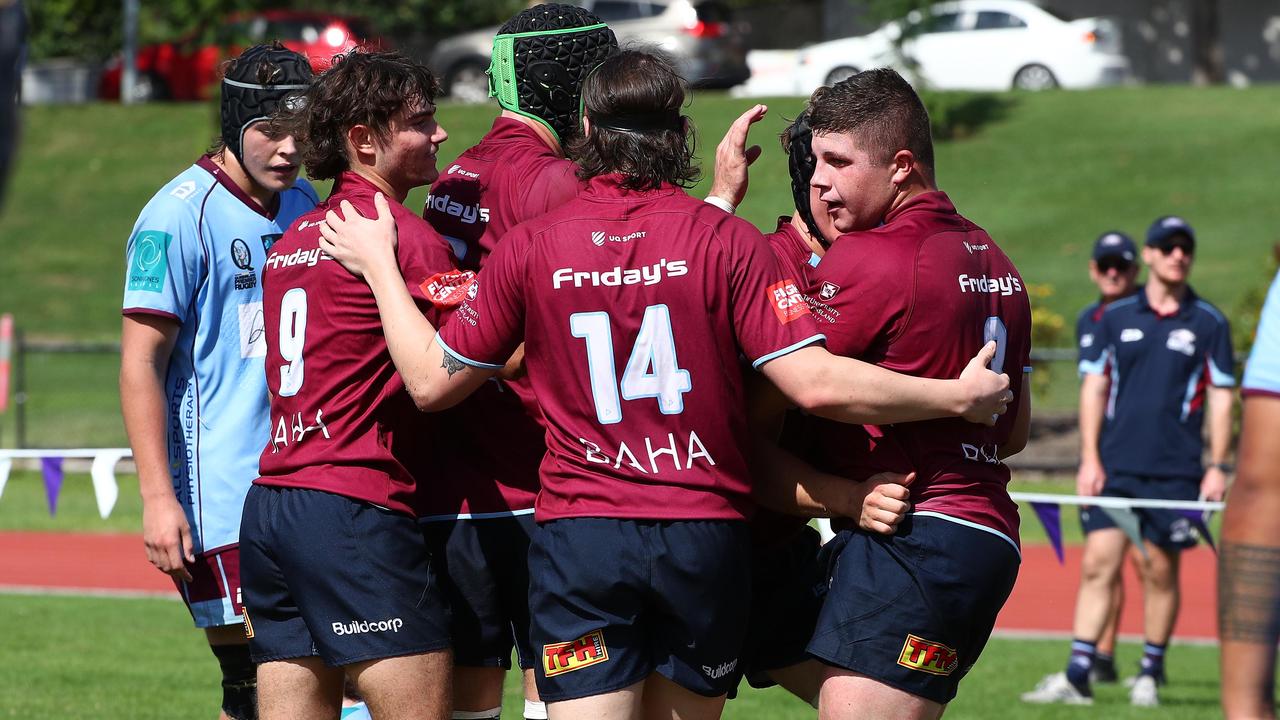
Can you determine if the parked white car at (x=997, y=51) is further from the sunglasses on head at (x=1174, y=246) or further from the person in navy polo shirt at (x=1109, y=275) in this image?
the sunglasses on head at (x=1174, y=246)

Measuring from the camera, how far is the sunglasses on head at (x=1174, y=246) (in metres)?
8.59

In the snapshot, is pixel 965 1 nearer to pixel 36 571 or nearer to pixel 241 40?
pixel 241 40

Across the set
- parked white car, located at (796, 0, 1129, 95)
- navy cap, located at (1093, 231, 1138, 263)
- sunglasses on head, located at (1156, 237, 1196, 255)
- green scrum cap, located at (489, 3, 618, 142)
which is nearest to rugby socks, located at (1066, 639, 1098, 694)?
sunglasses on head, located at (1156, 237, 1196, 255)

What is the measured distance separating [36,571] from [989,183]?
18784 mm

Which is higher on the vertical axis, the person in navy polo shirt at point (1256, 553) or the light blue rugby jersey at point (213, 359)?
the person in navy polo shirt at point (1256, 553)

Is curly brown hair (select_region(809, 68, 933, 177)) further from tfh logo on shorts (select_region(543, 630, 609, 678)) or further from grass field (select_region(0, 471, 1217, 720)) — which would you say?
grass field (select_region(0, 471, 1217, 720))

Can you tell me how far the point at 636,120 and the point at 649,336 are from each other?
549 mm

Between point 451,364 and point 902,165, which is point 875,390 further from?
point 451,364

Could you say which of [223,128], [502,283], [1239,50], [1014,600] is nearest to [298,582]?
[502,283]

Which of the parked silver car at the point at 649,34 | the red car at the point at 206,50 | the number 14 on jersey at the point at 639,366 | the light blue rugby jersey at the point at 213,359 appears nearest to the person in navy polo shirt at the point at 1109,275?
the light blue rugby jersey at the point at 213,359

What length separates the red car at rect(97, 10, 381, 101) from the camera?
26312 millimetres

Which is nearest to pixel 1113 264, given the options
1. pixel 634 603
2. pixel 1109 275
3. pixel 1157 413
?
pixel 1109 275

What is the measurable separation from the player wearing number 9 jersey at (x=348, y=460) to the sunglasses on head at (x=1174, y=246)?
587cm

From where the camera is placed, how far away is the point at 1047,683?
7.94m
